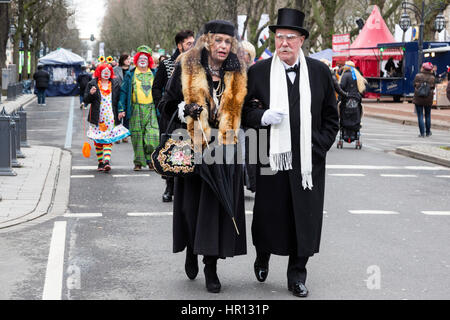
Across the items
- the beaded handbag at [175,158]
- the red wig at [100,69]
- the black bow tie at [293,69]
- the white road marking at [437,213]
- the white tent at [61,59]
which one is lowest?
the white road marking at [437,213]

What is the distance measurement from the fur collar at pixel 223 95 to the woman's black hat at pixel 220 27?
0.53ft

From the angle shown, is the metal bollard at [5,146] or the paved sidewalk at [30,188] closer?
the paved sidewalk at [30,188]

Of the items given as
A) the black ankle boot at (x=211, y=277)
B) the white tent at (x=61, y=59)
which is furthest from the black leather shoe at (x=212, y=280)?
the white tent at (x=61, y=59)

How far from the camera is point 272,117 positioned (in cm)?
536

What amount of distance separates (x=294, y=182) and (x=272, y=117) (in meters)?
0.49

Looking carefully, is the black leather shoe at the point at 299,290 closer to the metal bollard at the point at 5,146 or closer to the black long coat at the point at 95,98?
the metal bollard at the point at 5,146

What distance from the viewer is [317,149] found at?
219 inches

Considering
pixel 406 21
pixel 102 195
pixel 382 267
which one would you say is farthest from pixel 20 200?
pixel 406 21

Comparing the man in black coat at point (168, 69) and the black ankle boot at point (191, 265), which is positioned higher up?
the man in black coat at point (168, 69)

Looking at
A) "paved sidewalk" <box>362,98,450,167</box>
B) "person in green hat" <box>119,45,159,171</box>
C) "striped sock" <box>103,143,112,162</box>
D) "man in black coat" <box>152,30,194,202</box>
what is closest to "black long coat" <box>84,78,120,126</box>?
"striped sock" <box>103,143,112,162</box>

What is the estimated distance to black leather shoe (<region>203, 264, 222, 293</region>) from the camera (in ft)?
18.6

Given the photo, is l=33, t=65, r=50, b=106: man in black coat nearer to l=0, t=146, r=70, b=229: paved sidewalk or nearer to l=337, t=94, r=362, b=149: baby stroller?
l=0, t=146, r=70, b=229: paved sidewalk

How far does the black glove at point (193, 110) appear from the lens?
5449 millimetres

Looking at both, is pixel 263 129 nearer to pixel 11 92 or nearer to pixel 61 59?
pixel 11 92
